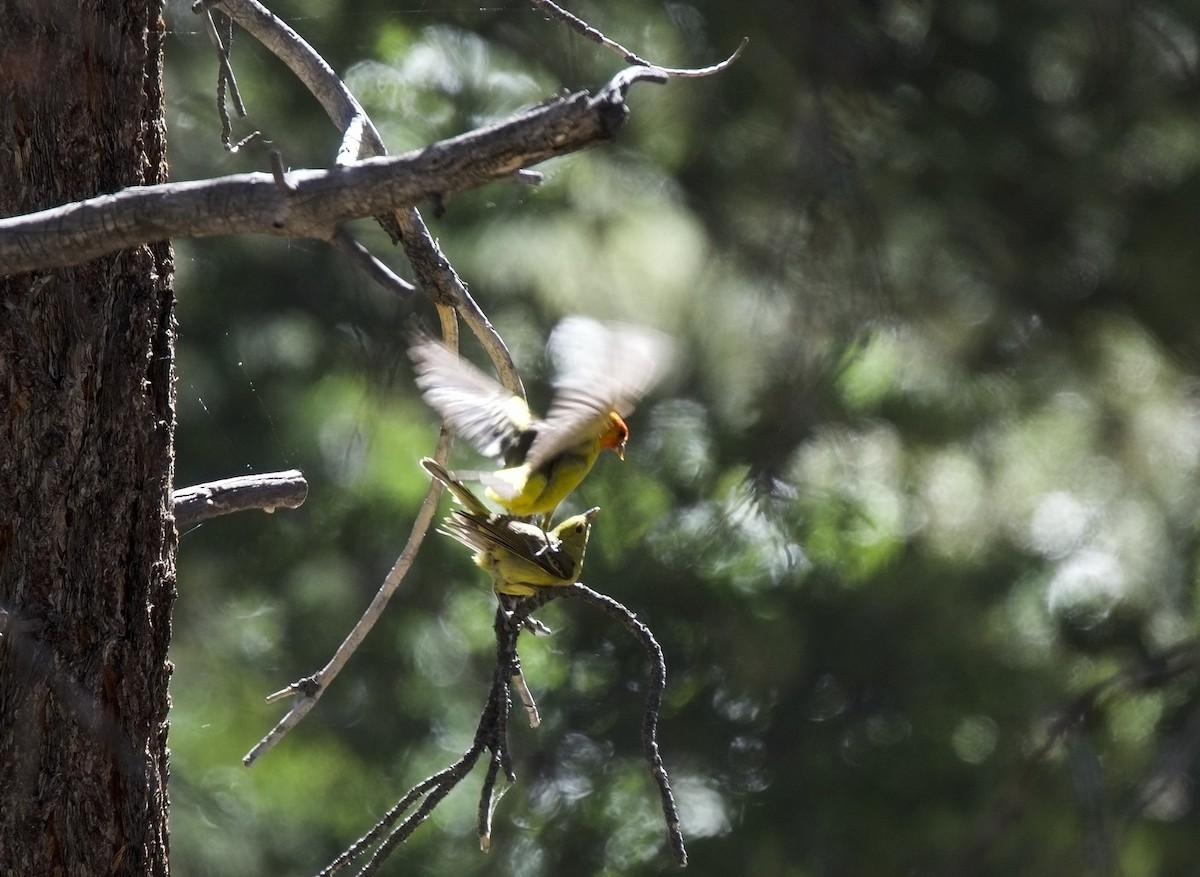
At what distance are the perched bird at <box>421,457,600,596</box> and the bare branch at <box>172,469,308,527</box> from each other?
0.19 m

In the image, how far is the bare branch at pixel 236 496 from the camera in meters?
1.54

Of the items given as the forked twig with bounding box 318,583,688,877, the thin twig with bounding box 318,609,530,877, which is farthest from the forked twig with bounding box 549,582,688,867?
the thin twig with bounding box 318,609,530,877

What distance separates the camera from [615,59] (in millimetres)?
3529

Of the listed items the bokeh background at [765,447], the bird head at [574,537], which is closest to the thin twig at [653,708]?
the bird head at [574,537]

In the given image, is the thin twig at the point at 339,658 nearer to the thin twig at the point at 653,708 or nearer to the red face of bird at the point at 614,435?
the thin twig at the point at 653,708

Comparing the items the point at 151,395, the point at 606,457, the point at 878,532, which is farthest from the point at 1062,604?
the point at 151,395

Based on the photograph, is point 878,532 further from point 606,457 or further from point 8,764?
point 8,764

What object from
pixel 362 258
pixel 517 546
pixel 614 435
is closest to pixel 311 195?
pixel 362 258

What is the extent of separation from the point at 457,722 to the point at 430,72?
68.8 inches

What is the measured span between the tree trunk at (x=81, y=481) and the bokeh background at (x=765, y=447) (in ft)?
7.10

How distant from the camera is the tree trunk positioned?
125 cm

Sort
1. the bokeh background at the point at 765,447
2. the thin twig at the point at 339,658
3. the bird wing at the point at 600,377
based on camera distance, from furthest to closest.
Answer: the bokeh background at the point at 765,447 < the bird wing at the point at 600,377 < the thin twig at the point at 339,658

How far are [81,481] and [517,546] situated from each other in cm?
65

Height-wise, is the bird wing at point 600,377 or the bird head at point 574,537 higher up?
the bird wing at point 600,377
